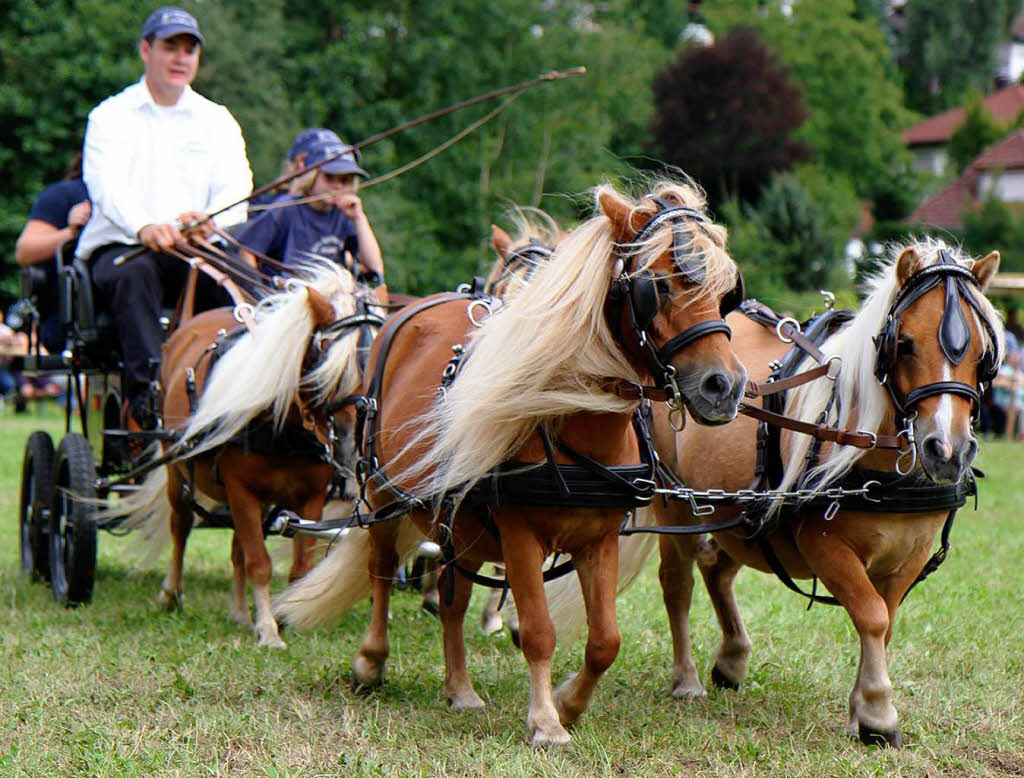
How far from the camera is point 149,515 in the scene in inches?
271

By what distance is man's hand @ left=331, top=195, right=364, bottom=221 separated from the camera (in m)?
7.02

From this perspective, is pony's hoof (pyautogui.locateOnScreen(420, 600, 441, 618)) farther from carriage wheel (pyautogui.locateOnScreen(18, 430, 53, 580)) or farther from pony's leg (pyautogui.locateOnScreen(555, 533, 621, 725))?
pony's leg (pyautogui.locateOnScreen(555, 533, 621, 725))

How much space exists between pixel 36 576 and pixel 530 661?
4.12 m

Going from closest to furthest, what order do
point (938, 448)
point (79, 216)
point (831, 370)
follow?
point (938, 448) → point (831, 370) → point (79, 216)

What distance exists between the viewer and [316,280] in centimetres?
598

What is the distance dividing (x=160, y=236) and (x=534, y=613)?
3.17 meters

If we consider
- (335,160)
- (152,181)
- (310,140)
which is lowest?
(152,181)

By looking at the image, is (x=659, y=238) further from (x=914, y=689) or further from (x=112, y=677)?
(x=112, y=677)

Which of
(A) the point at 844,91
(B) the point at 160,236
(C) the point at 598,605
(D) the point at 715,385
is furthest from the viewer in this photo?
(A) the point at 844,91

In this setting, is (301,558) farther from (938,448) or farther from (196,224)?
(938,448)

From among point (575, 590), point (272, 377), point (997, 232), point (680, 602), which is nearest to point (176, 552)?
point (272, 377)

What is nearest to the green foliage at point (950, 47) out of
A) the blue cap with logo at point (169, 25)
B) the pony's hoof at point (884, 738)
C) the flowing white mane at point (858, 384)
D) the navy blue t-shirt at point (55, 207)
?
the navy blue t-shirt at point (55, 207)

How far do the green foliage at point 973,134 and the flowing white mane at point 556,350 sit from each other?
4788cm

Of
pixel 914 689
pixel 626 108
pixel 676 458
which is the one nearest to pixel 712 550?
pixel 676 458
